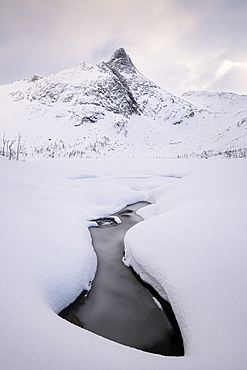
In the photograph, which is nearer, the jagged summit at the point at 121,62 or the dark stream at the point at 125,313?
the dark stream at the point at 125,313

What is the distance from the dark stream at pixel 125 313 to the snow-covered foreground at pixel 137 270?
133mm

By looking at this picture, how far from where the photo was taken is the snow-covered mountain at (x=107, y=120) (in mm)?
16047

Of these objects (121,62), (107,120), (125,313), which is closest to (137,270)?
(125,313)

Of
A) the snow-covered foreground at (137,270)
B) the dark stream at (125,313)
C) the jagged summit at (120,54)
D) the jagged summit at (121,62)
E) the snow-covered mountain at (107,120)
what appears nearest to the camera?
the snow-covered foreground at (137,270)

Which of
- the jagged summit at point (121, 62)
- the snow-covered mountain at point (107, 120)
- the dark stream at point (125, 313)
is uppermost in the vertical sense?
the jagged summit at point (121, 62)

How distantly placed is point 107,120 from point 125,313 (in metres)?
22.2

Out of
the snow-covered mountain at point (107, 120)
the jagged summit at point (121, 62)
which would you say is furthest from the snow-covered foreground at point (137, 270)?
the jagged summit at point (121, 62)

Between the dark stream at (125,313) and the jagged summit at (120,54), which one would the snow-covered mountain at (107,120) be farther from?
the dark stream at (125,313)

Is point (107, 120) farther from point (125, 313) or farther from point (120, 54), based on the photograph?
point (120, 54)

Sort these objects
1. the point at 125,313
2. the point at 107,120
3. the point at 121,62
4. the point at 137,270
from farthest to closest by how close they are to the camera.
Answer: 1. the point at 121,62
2. the point at 107,120
3. the point at 137,270
4. the point at 125,313

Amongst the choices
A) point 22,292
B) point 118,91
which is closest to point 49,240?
point 22,292

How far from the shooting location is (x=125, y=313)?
1.70 m

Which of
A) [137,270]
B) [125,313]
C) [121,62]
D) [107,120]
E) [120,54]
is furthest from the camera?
[120,54]

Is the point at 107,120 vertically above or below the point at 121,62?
below
